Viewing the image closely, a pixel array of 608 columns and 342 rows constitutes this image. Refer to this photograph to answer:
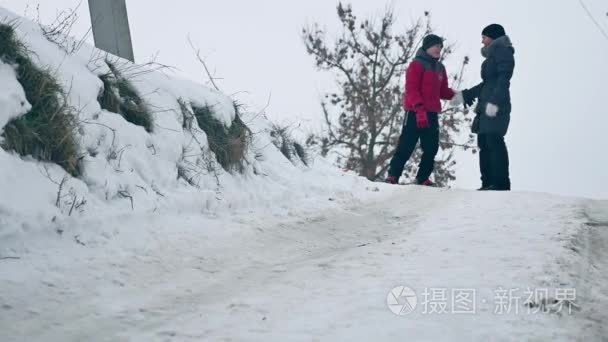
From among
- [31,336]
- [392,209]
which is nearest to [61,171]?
[31,336]

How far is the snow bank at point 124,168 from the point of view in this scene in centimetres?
297

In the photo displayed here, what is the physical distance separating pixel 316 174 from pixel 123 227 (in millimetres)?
3311

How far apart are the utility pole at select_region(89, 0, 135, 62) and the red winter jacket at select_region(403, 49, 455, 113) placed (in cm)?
343

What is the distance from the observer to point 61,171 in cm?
331

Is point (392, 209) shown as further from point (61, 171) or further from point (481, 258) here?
point (61, 171)

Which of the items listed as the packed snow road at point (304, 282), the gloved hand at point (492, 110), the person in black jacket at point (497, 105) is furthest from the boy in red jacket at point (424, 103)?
the packed snow road at point (304, 282)

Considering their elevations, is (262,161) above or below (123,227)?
above

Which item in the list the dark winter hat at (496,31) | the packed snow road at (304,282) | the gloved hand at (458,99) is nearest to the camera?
the packed snow road at (304,282)

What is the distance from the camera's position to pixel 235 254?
342 cm

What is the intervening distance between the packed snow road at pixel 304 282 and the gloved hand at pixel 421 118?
294 centimetres
